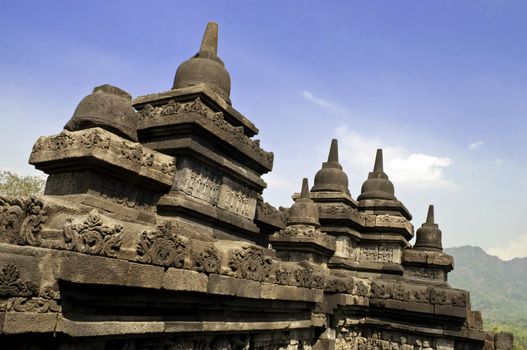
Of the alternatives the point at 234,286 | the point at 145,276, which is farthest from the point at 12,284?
Answer: the point at 234,286

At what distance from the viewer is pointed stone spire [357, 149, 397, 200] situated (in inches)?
521

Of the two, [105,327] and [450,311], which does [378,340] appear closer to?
[450,311]

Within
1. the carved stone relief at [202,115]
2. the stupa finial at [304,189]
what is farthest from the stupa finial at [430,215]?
the carved stone relief at [202,115]

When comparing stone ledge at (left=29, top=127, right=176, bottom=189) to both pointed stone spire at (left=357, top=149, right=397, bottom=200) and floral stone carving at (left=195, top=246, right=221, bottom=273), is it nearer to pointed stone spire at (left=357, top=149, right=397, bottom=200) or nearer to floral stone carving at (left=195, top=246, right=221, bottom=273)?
floral stone carving at (left=195, top=246, right=221, bottom=273)

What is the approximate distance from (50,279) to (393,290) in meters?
8.42

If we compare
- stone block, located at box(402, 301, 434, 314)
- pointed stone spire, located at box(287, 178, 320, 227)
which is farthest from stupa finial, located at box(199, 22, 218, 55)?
stone block, located at box(402, 301, 434, 314)

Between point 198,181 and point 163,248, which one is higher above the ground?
point 198,181

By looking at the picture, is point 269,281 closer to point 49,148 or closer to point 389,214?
point 49,148

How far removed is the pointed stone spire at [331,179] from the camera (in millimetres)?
12547

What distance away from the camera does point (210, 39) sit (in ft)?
23.9

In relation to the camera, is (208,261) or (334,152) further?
(334,152)

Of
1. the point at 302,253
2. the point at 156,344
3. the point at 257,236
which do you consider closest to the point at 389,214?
the point at 302,253

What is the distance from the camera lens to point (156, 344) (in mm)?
4363

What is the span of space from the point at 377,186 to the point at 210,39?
8.02 meters
